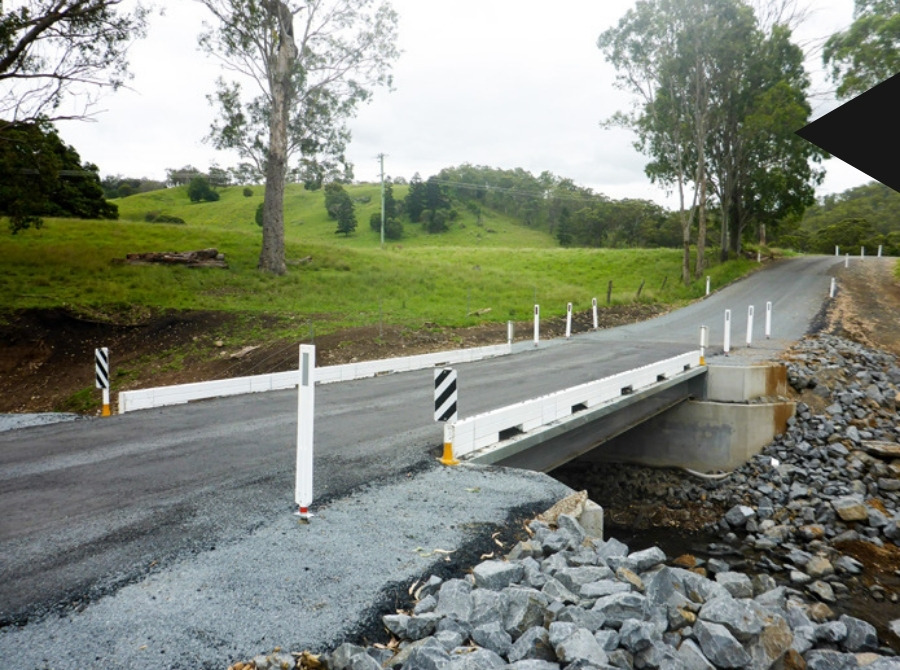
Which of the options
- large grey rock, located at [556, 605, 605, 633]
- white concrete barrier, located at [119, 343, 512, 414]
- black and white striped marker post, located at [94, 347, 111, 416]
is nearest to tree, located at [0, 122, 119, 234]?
black and white striped marker post, located at [94, 347, 111, 416]

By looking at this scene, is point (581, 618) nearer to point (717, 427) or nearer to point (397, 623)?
point (397, 623)

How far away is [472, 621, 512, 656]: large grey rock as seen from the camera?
3350 mm

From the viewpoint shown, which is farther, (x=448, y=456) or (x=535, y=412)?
(x=535, y=412)

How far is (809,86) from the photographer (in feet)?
117

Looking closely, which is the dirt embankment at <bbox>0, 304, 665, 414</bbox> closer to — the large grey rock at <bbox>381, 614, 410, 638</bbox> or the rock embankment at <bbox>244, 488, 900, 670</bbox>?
the rock embankment at <bbox>244, 488, 900, 670</bbox>

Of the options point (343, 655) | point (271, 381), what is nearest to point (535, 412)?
point (343, 655)

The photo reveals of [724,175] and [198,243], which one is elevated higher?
[724,175]

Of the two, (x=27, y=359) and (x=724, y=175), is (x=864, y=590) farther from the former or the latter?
(x=724, y=175)

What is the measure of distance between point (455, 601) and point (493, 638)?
1.15 feet

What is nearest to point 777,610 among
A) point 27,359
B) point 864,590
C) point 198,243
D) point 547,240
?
point 864,590

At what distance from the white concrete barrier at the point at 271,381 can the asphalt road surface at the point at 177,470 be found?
0.39 metres

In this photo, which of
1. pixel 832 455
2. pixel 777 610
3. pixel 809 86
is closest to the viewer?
pixel 777 610

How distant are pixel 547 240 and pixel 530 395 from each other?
252 feet

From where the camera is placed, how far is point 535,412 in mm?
7852
